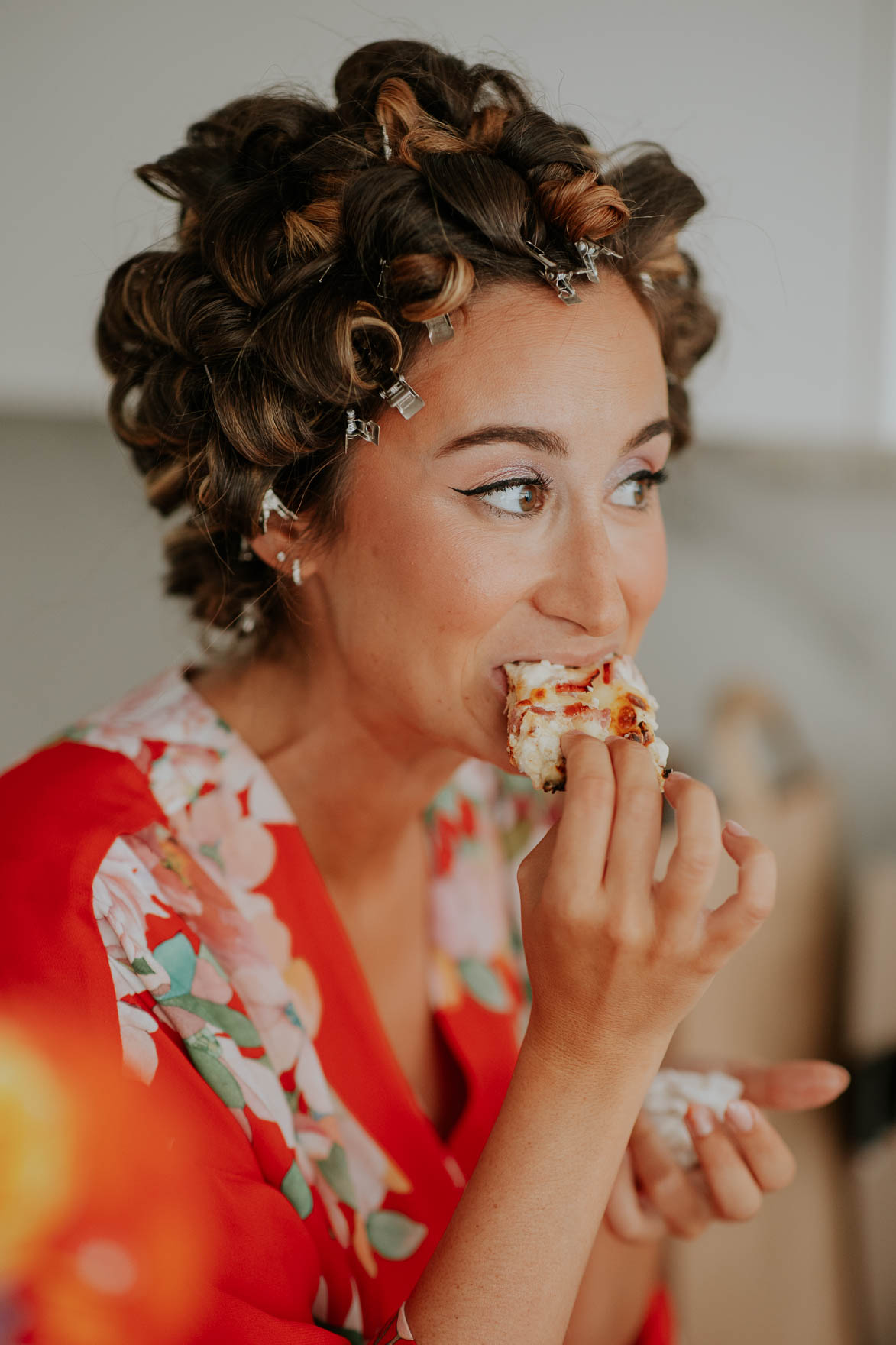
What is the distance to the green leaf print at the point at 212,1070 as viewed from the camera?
0.88 m

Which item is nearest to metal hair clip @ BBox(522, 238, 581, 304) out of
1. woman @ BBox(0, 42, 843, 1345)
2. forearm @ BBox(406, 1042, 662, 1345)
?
woman @ BBox(0, 42, 843, 1345)

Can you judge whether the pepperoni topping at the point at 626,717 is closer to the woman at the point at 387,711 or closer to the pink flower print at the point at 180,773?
the woman at the point at 387,711

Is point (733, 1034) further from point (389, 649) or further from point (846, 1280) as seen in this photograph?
point (389, 649)

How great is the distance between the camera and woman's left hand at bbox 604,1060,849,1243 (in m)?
0.98

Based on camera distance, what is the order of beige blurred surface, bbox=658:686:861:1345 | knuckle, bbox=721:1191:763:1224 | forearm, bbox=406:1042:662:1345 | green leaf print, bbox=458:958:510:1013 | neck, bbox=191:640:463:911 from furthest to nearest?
beige blurred surface, bbox=658:686:861:1345 → green leaf print, bbox=458:958:510:1013 → neck, bbox=191:640:463:911 → knuckle, bbox=721:1191:763:1224 → forearm, bbox=406:1042:662:1345

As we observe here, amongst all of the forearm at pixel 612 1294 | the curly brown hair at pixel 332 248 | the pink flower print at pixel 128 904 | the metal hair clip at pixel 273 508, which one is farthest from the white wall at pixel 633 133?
the forearm at pixel 612 1294

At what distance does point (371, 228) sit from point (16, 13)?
77 cm

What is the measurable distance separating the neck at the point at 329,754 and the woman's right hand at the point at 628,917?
365 mm

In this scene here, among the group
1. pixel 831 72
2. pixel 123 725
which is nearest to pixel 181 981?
pixel 123 725

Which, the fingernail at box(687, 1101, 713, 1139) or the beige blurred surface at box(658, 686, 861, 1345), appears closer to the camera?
the fingernail at box(687, 1101, 713, 1139)

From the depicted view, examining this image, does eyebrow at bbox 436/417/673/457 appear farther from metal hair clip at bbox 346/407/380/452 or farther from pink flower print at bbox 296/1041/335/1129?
pink flower print at bbox 296/1041/335/1129

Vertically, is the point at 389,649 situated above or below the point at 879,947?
below

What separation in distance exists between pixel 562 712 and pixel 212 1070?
43 cm

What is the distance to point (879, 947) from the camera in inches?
71.0
